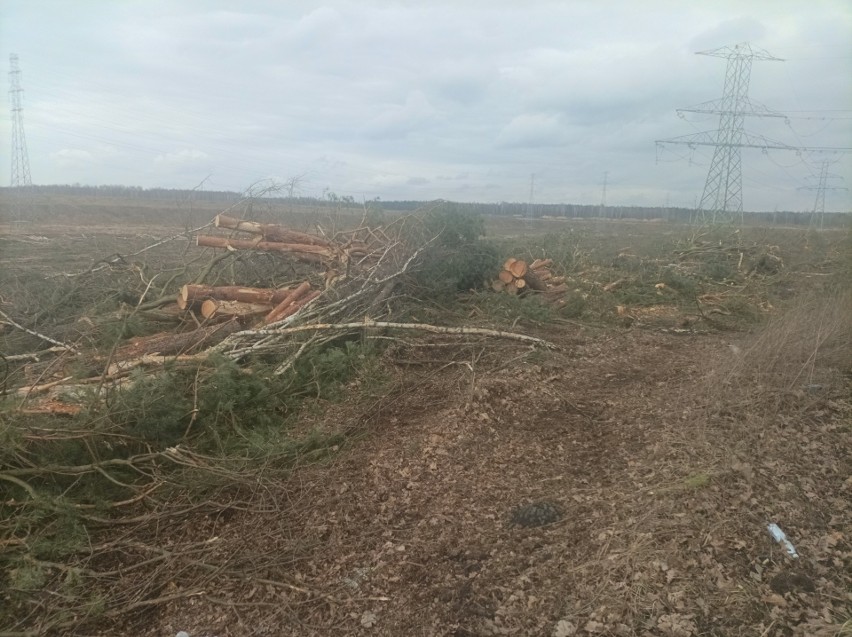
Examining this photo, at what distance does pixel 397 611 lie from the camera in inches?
110

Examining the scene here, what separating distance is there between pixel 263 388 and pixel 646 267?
10544mm

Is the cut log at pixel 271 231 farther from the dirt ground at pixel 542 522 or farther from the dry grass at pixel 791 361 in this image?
the dry grass at pixel 791 361

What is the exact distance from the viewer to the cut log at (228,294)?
23.1 feet

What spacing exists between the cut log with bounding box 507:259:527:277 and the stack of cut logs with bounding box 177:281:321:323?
3.74 metres

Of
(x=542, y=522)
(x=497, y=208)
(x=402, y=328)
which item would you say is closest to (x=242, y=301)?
(x=402, y=328)

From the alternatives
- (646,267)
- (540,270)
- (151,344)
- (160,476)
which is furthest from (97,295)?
(646,267)

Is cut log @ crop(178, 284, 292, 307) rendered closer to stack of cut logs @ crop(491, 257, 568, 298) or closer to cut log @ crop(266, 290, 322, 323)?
cut log @ crop(266, 290, 322, 323)

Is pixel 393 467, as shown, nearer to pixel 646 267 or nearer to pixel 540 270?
pixel 540 270

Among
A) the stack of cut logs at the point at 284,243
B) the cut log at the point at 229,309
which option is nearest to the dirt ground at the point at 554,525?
the cut log at the point at 229,309

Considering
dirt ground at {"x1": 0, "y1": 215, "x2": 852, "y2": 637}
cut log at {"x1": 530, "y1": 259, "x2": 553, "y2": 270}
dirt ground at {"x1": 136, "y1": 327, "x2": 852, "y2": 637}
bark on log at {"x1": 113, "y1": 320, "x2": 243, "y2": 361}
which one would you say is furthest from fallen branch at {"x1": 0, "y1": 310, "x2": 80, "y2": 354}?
cut log at {"x1": 530, "y1": 259, "x2": 553, "y2": 270}

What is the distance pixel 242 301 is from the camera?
285 inches

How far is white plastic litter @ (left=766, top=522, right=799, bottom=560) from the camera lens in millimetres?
2984

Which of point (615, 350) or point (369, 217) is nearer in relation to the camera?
point (615, 350)

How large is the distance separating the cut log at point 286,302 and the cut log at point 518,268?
367cm
